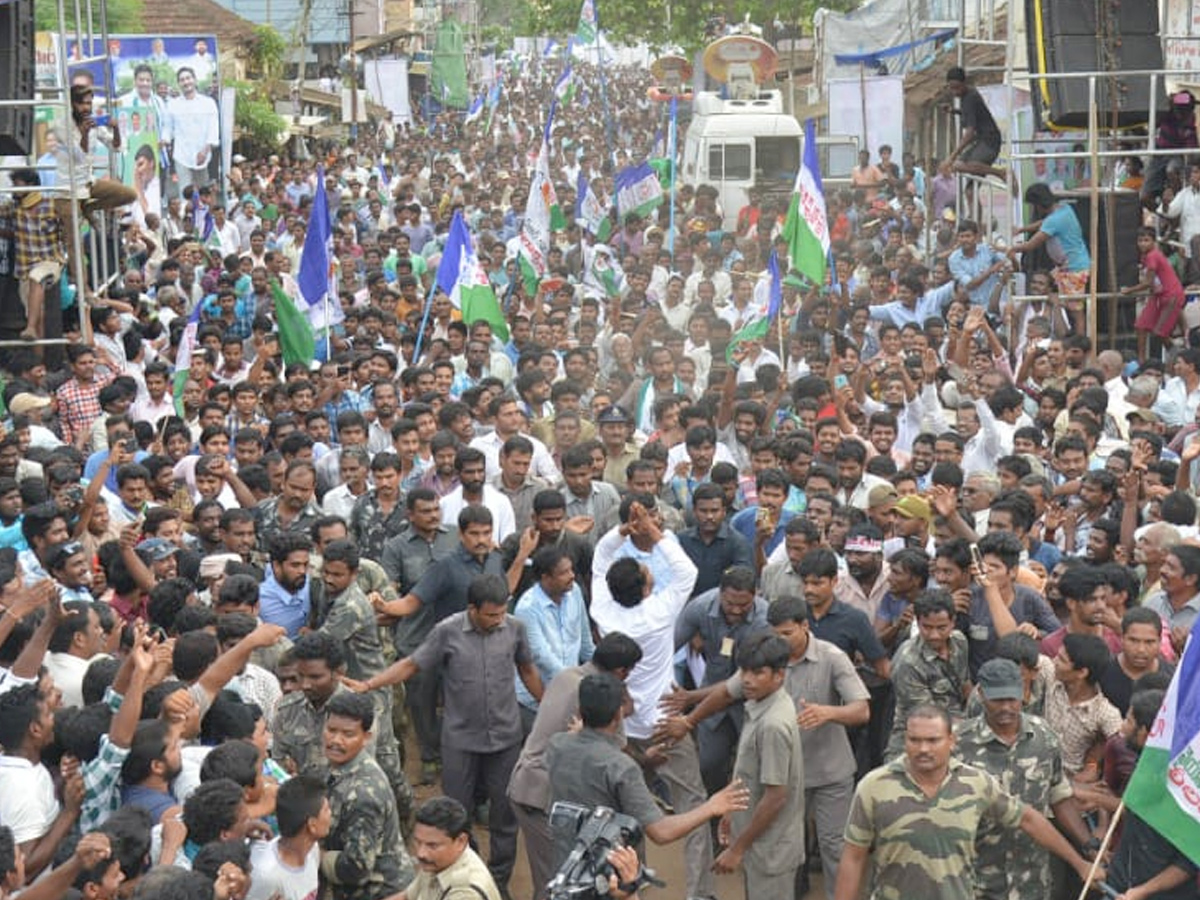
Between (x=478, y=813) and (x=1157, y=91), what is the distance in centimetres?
871

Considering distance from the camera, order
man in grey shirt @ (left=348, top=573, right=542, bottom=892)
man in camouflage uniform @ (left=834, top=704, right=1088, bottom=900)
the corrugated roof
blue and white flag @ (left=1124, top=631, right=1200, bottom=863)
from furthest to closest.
Result: 1. the corrugated roof
2. man in grey shirt @ (left=348, top=573, right=542, bottom=892)
3. man in camouflage uniform @ (left=834, top=704, right=1088, bottom=900)
4. blue and white flag @ (left=1124, top=631, right=1200, bottom=863)

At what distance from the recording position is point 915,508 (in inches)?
350

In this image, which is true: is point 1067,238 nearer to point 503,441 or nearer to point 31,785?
point 503,441

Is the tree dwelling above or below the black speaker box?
above

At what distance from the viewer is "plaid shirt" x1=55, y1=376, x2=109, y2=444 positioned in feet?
39.5

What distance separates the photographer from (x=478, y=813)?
8.90 meters

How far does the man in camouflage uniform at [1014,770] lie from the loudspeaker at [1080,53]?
8.44 meters

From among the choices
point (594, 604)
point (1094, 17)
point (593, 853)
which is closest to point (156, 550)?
point (594, 604)

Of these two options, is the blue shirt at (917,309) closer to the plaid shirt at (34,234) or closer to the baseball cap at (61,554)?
the plaid shirt at (34,234)

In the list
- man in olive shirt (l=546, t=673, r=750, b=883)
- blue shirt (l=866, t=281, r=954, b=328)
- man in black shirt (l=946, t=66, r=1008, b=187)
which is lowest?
man in olive shirt (l=546, t=673, r=750, b=883)

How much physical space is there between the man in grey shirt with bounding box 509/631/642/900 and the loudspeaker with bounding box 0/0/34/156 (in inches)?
291

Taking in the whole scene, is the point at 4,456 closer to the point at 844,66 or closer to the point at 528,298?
the point at 528,298

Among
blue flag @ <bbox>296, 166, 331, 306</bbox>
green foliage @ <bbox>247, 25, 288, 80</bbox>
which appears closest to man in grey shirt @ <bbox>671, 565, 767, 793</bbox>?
blue flag @ <bbox>296, 166, 331, 306</bbox>

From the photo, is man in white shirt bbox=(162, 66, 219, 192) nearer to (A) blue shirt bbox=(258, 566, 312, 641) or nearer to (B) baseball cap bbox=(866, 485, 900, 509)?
(B) baseball cap bbox=(866, 485, 900, 509)
